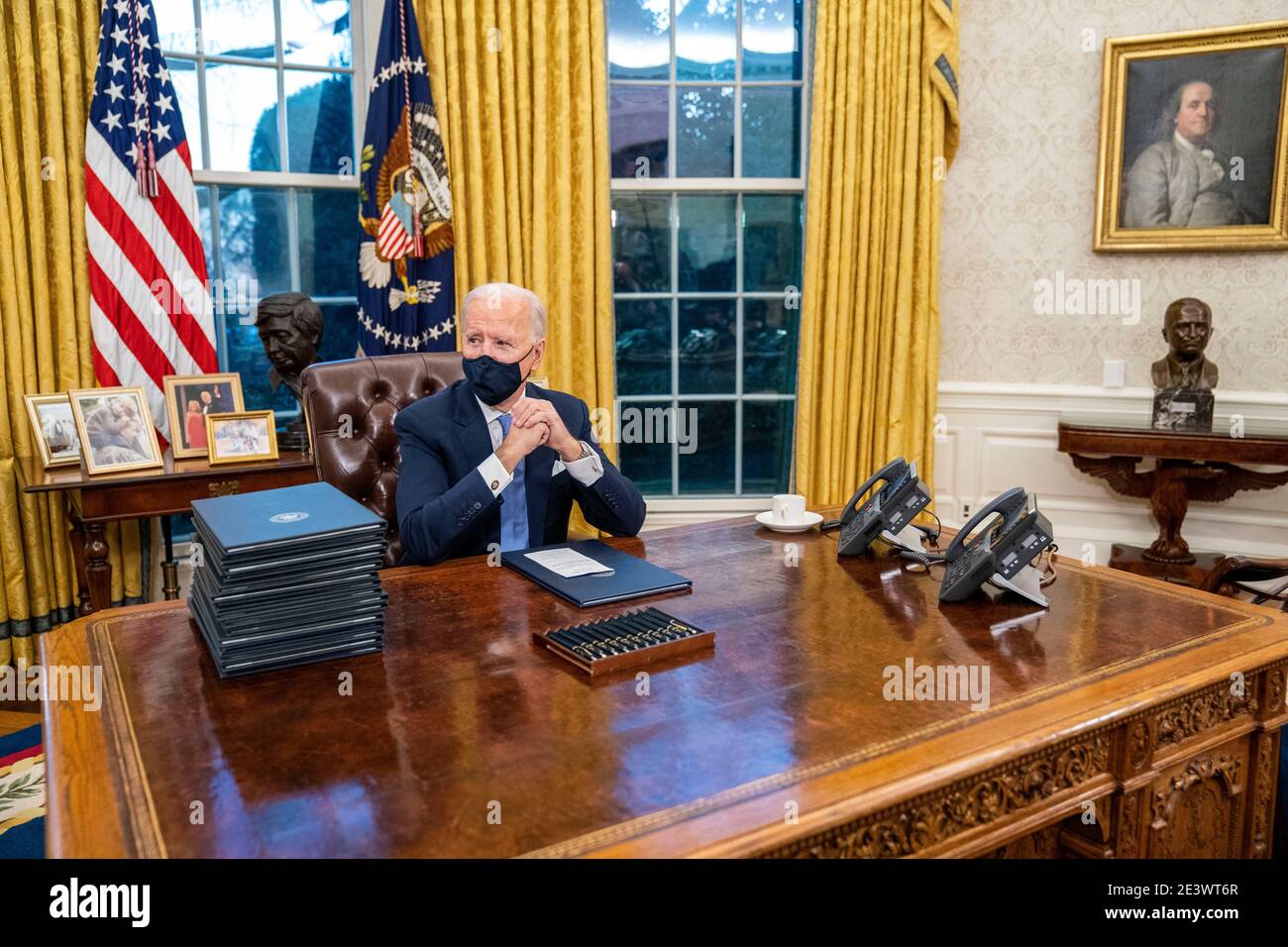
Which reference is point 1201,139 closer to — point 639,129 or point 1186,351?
point 1186,351

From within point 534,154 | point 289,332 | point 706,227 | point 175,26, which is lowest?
point 289,332

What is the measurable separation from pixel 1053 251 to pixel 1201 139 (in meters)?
0.71

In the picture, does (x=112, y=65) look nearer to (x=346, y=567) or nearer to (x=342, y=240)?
(x=342, y=240)

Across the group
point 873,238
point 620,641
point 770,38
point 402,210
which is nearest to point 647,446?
point 873,238

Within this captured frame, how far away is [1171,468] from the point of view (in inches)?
158

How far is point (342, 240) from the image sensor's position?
4.20 metres

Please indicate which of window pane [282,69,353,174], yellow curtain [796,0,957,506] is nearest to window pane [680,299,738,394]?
yellow curtain [796,0,957,506]

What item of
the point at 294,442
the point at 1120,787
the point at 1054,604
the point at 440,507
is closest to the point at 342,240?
the point at 294,442

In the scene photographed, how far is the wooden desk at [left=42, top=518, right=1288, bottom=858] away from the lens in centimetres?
107

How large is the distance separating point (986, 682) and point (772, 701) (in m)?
0.33

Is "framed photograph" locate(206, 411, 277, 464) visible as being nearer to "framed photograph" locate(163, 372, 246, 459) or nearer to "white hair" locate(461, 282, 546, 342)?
"framed photograph" locate(163, 372, 246, 459)

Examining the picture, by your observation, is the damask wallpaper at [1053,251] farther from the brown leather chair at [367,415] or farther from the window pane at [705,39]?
the brown leather chair at [367,415]
